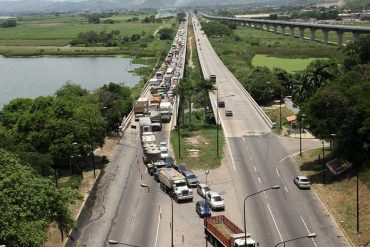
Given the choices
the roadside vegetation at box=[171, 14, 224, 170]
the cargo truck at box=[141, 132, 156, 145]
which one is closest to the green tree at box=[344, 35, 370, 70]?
the roadside vegetation at box=[171, 14, 224, 170]

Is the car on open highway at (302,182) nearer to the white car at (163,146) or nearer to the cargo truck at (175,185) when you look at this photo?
the cargo truck at (175,185)

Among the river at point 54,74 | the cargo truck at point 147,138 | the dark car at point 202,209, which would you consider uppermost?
the dark car at point 202,209

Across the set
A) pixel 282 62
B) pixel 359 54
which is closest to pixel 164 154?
pixel 359 54

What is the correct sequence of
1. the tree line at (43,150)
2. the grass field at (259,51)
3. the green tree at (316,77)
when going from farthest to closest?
the grass field at (259,51) < the green tree at (316,77) < the tree line at (43,150)

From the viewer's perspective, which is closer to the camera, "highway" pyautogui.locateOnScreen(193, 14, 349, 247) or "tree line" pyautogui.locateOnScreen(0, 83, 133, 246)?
"tree line" pyautogui.locateOnScreen(0, 83, 133, 246)

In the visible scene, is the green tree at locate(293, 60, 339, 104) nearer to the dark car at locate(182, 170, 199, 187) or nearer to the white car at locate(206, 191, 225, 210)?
the dark car at locate(182, 170, 199, 187)

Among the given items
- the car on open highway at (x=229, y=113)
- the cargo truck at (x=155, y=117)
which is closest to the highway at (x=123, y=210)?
the cargo truck at (x=155, y=117)

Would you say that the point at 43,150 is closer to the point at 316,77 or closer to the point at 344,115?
the point at 344,115
